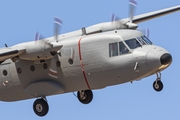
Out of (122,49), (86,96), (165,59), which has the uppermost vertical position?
(122,49)

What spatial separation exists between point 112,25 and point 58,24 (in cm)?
294

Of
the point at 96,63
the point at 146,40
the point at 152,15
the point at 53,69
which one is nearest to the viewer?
the point at 96,63

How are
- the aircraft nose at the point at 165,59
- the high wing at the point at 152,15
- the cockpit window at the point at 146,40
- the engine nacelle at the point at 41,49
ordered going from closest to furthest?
1. the aircraft nose at the point at 165,59
2. the engine nacelle at the point at 41,49
3. the cockpit window at the point at 146,40
4. the high wing at the point at 152,15

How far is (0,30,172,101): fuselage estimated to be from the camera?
2845 centimetres

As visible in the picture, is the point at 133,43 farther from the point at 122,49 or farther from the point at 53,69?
the point at 53,69

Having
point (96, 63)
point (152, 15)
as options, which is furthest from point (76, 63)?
point (152, 15)

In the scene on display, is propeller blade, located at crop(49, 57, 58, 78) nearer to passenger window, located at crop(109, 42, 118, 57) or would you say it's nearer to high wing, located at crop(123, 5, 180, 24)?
passenger window, located at crop(109, 42, 118, 57)

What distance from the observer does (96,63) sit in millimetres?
29266

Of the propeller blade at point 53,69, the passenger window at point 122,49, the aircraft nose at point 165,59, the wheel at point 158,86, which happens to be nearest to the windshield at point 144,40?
the passenger window at point 122,49

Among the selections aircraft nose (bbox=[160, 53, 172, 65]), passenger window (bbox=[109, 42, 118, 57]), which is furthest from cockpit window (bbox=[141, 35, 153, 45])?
aircraft nose (bbox=[160, 53, 172, 65])

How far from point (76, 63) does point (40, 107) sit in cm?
276

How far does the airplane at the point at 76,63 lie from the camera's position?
2861 centimetres

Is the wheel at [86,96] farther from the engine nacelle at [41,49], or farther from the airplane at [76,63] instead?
the engine nacelle at [41,49]

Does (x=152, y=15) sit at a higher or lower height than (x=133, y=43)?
higher
